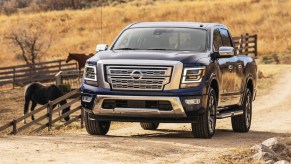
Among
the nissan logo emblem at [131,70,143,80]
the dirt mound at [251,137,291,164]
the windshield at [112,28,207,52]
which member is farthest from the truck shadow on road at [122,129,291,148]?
the windshield at [112,28,207,52]

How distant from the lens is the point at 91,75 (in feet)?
43.9

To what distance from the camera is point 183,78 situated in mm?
13000

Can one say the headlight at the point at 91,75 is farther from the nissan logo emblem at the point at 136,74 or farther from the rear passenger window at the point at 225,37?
the rear passenger window at the point at 225,37

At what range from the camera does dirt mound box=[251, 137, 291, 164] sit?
1061 cm

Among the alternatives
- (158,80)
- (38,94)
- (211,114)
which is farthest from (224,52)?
(38,94)

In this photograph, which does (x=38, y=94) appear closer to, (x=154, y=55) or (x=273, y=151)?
(x=154, y=55)

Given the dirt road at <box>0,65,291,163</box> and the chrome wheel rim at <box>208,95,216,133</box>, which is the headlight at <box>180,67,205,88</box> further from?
the dirt road at <box>0,65,291,163</box>

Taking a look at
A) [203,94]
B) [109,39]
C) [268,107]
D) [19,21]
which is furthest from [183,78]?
[19,21]

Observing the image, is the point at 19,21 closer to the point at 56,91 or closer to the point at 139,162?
the point at 56,91

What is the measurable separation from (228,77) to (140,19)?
51.2 m

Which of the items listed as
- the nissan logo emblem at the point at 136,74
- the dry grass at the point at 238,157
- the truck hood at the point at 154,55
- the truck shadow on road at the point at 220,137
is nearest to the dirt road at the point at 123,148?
the truck shadow on road at the point at 220,137

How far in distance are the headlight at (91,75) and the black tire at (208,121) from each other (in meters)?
1.77

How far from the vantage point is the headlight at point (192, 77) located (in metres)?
13.0

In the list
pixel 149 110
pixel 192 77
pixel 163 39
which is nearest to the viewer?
pixel 149 110
